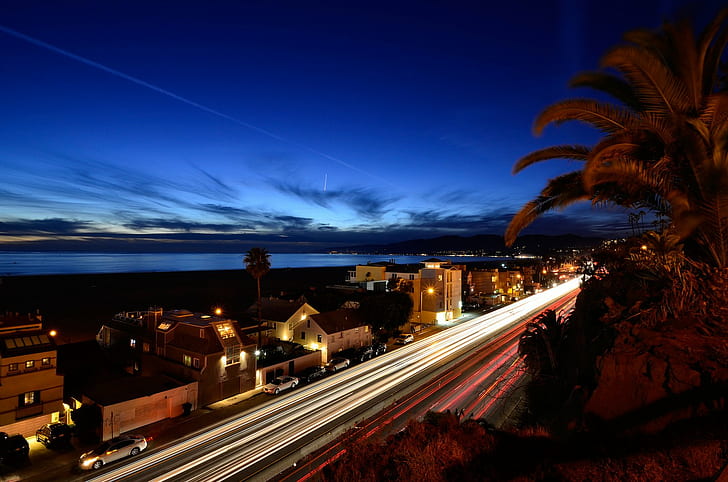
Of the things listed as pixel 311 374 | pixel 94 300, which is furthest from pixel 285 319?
pixel 94 300

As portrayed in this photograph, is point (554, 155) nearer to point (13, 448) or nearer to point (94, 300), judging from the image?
point (13, 448)

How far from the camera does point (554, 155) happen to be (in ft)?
27.2

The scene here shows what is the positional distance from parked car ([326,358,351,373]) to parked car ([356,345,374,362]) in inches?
75.2

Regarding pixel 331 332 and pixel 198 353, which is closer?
pixel 198 353

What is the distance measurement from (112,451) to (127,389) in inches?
194

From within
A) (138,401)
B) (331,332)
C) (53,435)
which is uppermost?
(331,332)

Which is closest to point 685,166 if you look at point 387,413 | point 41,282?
point 387,413

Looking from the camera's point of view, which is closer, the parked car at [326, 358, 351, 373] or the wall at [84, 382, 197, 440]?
the wall at [84, 382, 197, 440]

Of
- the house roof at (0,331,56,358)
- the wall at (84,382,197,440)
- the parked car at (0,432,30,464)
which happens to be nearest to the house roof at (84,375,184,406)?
the wall at (84,382,197,440)

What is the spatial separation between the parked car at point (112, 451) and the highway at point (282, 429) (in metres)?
0.69

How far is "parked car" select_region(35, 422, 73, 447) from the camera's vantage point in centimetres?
1777

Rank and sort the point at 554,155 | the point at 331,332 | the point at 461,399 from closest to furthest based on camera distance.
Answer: the point at 554,155
the point at 461,399
the point at 331,332

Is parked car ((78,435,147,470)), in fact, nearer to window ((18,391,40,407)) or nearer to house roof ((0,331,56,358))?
window ((18,391,40,407))

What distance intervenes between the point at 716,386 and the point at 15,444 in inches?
991
